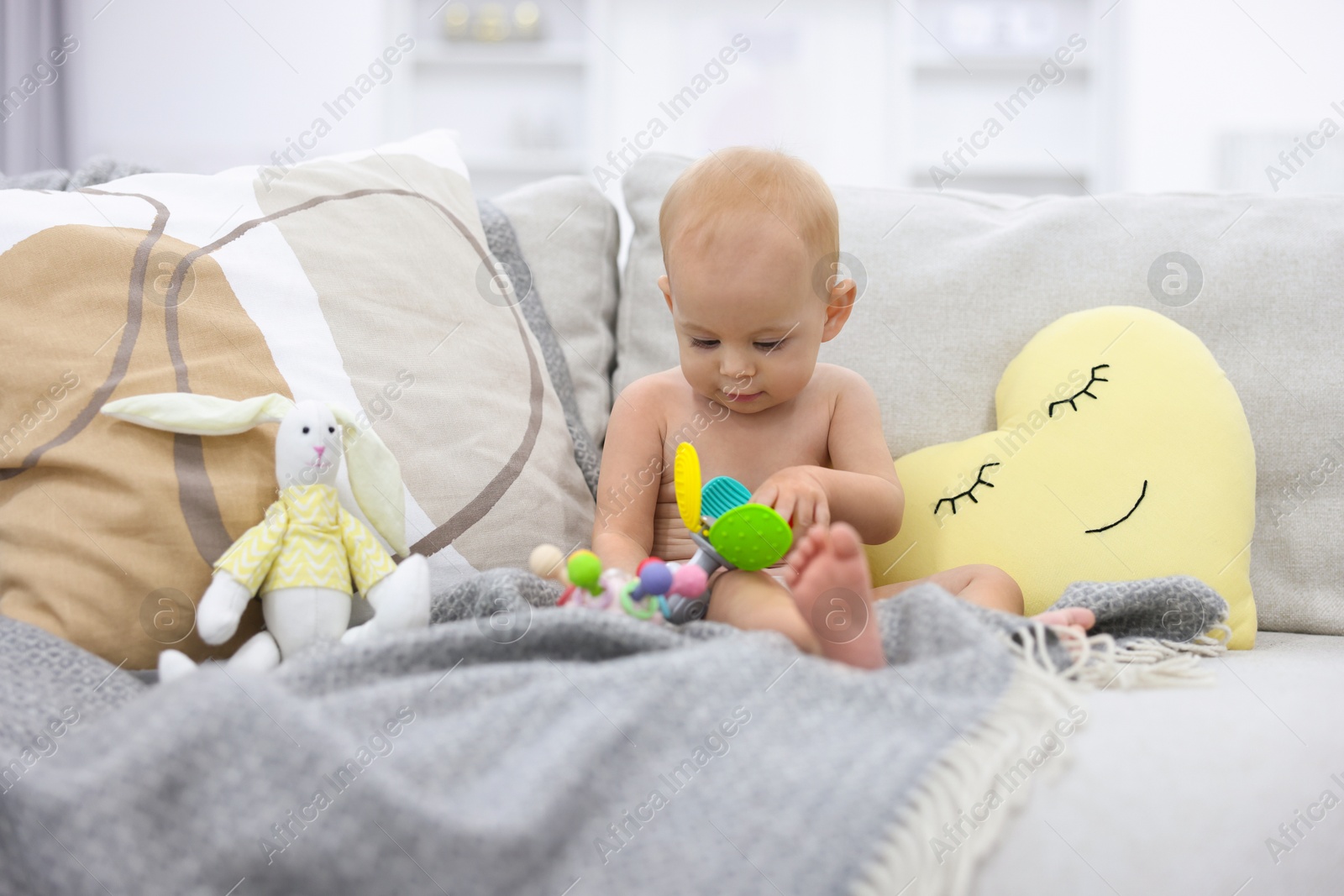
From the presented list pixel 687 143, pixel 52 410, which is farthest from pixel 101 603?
pixel 687 143

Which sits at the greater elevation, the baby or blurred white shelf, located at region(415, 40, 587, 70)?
blurred white shelf, located at region(415, 40, 587, 70)

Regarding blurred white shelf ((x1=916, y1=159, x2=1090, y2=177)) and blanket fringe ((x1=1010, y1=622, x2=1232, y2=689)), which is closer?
blanket fringe ((x1=1010, y1=622, x2=1232, y2=689))

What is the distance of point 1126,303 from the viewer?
1.08 meters

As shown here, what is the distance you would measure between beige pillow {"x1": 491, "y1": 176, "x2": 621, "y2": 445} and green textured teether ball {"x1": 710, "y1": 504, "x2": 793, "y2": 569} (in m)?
0.40

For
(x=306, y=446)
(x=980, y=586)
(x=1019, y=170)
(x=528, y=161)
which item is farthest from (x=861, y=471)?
(x=1019, y=170)

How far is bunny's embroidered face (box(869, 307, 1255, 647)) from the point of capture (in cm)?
91

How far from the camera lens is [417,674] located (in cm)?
64

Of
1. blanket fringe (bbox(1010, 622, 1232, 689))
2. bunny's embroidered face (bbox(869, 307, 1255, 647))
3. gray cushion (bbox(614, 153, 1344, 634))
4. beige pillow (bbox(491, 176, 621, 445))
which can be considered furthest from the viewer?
beige pillow (bbox(491, 176, 621, 445))

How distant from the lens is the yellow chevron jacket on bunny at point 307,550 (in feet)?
2.33

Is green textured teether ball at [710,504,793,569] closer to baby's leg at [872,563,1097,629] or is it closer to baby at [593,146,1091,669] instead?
baby at [593,146,1091,669]

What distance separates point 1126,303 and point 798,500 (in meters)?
0.54

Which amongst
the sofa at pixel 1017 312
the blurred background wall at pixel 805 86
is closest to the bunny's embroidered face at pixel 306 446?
the sofa at pixel 1017 312

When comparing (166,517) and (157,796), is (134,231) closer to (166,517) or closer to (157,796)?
(166,517)

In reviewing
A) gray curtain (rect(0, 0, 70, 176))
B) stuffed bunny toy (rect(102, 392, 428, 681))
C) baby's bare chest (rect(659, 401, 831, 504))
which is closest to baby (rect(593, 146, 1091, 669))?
baby's bare chest (rect(659, 401, 831, 504))
